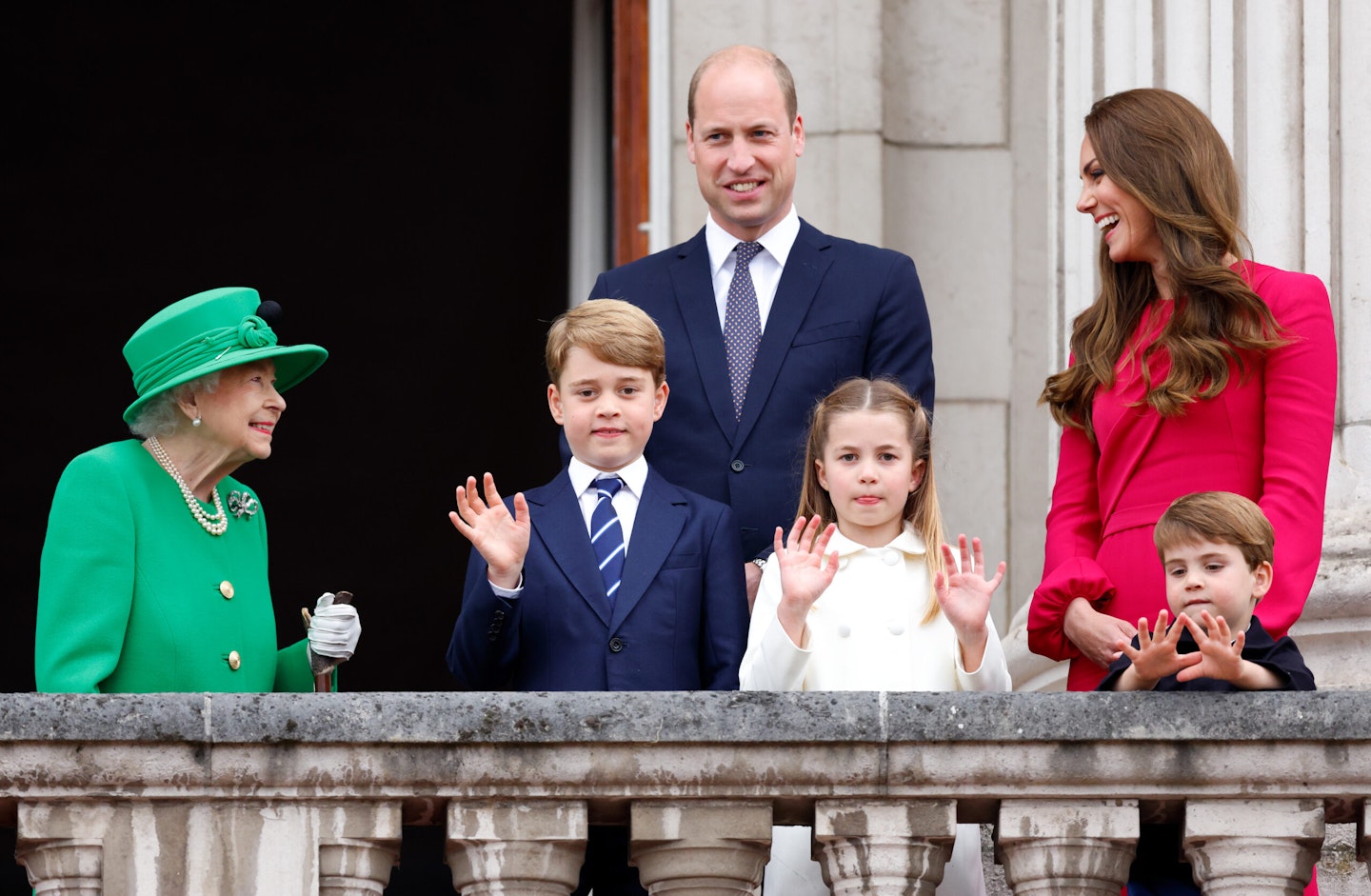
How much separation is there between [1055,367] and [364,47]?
5.81 meters

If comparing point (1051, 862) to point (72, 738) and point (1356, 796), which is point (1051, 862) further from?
point (72, 738)

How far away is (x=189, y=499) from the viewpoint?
4262 millimetres

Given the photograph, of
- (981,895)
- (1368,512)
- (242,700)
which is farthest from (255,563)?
(1368,512)

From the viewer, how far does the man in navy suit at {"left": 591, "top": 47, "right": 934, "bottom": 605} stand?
184 inches

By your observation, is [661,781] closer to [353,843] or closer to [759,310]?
[353,843]

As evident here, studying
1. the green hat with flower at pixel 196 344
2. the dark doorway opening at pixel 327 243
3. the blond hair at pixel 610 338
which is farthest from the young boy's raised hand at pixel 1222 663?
the dark doorway opening at pixel 327 243

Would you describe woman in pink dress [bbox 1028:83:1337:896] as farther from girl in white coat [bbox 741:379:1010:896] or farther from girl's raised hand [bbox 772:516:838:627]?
girl's raised hand [bbox 772:516:838:627]

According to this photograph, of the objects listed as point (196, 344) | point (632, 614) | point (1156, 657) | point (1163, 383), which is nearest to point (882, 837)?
point (1156, 657)

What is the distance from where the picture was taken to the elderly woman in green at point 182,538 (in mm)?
3992

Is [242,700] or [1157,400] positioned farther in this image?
[1157,400]

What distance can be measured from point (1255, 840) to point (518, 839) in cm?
105

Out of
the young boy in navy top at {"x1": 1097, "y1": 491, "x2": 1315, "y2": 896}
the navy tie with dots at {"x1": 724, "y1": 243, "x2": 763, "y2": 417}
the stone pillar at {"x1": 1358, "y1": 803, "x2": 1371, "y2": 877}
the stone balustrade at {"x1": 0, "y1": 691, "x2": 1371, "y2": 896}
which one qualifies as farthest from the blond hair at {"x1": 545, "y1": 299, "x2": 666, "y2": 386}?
the stone pillar at {"x1": 1358, "y1": 803, "x2": 1371, "y2": 877}

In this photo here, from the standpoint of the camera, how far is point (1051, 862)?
3.41 metres

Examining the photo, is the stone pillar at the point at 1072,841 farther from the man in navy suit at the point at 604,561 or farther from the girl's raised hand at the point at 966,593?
the man in navy suit at the point at 604,561
